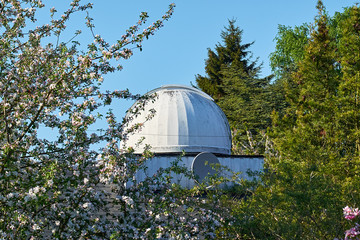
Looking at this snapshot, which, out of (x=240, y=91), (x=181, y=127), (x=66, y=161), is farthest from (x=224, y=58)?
(x=66, y=161)

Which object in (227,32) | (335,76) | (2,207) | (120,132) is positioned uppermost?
(227,32)

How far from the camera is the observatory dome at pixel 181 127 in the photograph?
23.1m

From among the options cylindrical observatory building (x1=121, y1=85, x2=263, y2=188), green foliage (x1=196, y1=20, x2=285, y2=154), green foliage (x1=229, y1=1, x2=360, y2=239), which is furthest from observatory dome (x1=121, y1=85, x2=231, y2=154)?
green foliage (x1=196, y1=20, x2=285, y2=154)

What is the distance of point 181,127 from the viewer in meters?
23.3

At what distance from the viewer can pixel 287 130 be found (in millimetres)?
24266

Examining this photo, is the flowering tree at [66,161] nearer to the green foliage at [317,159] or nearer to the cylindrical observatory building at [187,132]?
the green foliage at [317,159]

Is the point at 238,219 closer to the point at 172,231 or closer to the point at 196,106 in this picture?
the point at 172,231

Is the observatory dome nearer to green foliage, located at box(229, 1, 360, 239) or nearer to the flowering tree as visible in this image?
green foliage, located at box(229, 1, 360, 239)

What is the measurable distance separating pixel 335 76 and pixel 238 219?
17972mm

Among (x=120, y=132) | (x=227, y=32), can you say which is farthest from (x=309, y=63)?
(x=227, y=32)

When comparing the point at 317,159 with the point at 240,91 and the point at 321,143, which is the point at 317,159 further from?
the point at 240,91

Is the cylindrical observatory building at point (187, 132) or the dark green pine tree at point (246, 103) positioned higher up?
the dark green pine tree at point (246, 103)

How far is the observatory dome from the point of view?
23094 mm

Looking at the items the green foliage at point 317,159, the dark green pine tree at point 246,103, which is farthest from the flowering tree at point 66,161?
the dark green pine tree at point 246,103
